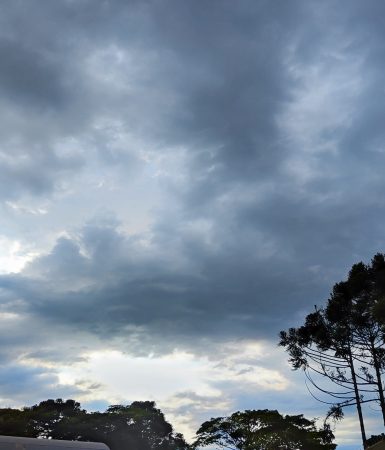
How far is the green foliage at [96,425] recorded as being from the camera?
51.8 m

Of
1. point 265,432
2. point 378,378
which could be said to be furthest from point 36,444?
point 265,432

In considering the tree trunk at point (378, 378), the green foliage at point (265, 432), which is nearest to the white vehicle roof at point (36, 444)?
the tree trunk at point (378, 378)

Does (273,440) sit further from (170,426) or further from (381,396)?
(381,396)

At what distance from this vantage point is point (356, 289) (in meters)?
33.9

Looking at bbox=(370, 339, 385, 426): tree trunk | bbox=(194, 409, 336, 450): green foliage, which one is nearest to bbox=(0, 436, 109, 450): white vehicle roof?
bbox=(370, 339, 385, 426): tree trunk

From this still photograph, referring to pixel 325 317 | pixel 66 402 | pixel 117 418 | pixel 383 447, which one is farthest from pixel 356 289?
pixel 66 402

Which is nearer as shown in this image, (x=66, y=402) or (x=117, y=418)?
(x=117, y=418)

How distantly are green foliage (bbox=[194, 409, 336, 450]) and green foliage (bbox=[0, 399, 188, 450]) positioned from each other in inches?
191

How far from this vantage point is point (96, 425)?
175ft

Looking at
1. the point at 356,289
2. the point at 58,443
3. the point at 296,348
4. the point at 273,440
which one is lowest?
the point at 58,443

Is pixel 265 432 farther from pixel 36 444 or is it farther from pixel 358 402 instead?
pixel 36 444

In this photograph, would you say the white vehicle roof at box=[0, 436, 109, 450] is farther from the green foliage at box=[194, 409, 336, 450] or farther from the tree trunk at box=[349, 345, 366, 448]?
the green foliage at box=[194, 409, 336, 450]

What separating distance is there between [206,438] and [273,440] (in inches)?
385

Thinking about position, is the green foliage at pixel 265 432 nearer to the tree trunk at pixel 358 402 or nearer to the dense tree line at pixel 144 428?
the dense tree line at pixel 144 428
